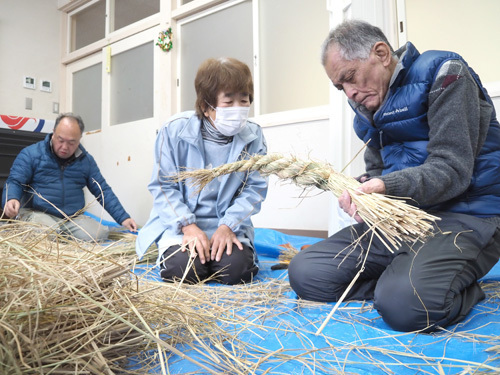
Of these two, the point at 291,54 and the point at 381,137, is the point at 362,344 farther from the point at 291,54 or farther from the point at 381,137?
the point at 291,54

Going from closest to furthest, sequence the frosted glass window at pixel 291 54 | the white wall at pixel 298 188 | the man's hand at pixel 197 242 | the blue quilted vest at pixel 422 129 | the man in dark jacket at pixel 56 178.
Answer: the blue quilted vest at pixel 422 129 → the man's hand at pixel 197 242 → the man in dark jacket at pixel 56 178 → the white wall at pixel 298 188 → the frosted glass window at pixel 291 54

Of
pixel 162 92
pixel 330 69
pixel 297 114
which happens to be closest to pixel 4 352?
pixel 330 69

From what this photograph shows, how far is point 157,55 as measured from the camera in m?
4.21

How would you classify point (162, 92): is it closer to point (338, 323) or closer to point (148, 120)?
point (148, 120)

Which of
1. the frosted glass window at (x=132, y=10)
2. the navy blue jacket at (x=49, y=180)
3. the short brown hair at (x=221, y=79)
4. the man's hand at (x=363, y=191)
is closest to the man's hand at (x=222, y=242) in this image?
the short brown hair at (x=221, y=79)

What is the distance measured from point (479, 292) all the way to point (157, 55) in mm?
3846

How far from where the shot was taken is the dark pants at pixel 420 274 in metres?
1.08

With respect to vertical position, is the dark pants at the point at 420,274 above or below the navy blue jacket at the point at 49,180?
below

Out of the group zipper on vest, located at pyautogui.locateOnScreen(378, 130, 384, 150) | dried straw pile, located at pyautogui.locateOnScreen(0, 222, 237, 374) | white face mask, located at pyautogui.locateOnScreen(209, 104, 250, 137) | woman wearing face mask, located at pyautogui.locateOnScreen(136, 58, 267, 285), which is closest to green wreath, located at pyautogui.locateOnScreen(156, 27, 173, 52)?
woman wearing face mask, located at pyautogui.locateOnScreen(136, 58, 267, 285)

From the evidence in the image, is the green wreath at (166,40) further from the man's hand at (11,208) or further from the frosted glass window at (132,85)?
the man's hand at (11,208)

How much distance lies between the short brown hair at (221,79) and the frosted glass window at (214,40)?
182 cm

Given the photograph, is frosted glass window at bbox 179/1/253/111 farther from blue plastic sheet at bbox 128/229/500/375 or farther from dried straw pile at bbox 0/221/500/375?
dried straw pile at bbox 0/221/500/375

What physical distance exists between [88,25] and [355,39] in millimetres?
5035

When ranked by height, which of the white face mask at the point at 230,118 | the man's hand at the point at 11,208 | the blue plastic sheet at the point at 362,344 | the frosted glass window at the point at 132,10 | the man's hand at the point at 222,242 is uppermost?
the frosted glass window at the point at 132,10
